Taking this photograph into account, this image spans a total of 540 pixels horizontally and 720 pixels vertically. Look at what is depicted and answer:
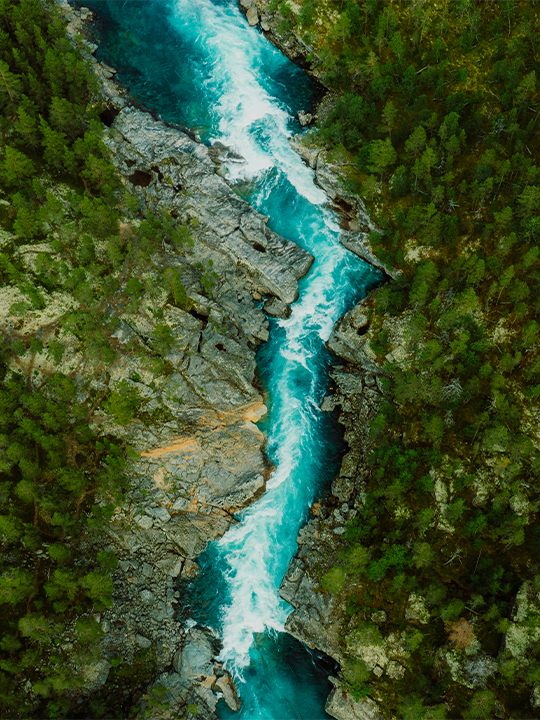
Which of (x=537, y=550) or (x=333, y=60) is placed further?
(x=333, y=60)

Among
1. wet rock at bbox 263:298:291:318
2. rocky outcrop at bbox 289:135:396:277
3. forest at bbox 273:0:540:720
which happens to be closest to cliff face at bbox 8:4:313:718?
wet rock at bbox 263:298:291:318

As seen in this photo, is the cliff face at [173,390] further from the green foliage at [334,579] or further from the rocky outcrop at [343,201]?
the green foliage at [334,579]

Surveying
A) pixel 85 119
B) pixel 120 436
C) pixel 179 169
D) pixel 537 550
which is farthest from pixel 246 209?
pixel 537 550

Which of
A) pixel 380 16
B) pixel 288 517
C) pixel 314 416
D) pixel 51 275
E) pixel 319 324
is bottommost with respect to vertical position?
pixel 288 517

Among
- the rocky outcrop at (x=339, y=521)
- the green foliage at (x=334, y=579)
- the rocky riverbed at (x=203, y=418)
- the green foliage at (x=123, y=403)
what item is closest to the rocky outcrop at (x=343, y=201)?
the rocky riverbed at (x=203, y=418)

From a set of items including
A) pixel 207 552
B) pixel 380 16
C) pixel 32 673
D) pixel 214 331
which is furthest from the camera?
pixel 380 16

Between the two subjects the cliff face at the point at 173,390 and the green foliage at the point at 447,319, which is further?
the cliff face at the point at 173,390

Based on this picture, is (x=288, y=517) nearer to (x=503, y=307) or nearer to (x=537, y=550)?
(x=537, y=550)
